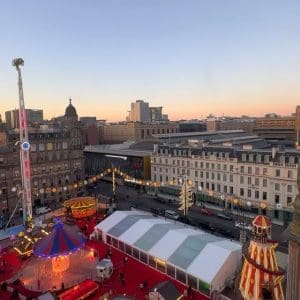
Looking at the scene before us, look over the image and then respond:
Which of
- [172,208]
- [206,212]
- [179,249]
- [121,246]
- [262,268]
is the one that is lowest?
[172,208]

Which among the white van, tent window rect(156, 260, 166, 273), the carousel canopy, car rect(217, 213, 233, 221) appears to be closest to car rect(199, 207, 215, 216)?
car rect(217, 213, 233, 221)

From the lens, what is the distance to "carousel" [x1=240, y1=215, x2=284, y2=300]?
24.5 meters

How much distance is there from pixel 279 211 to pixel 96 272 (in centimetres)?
3555

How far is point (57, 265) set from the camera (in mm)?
39500

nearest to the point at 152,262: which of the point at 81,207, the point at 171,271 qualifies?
the point at 171,271

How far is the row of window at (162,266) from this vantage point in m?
33.2

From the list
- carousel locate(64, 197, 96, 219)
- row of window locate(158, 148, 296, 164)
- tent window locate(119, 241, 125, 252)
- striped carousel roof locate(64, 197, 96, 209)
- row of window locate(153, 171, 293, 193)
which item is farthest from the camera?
striped carousel roof locate(64, 197, 96, 209)

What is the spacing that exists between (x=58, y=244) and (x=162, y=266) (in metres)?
12.7

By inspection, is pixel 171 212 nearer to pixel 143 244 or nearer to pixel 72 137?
pixel 143 244

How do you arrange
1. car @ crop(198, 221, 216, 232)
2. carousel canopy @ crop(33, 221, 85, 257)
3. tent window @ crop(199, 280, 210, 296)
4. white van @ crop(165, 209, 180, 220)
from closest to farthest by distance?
tent window @ crop(199, 280, 210, 296)
carousel canopy @ crop(33, 221, 85, 257)
car @ crop(198, 221, 216, 232)
white van @ crop(165, 209, 180, 220)

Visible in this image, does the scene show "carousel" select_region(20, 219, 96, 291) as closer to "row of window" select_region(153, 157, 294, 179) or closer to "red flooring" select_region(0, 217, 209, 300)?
"red flooring" select_region(0, 217, 209, 300)

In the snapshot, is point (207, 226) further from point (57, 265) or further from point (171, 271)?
point (57, 265)

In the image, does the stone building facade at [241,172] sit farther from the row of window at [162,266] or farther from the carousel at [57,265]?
the carousel at [57,265]

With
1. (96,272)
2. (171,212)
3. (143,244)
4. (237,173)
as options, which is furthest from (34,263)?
(237,173)
